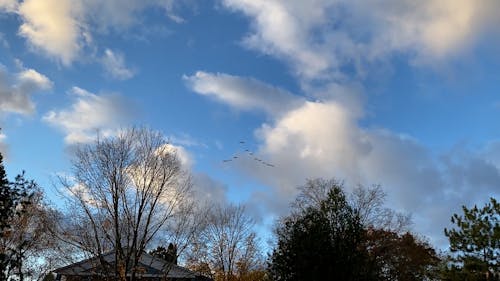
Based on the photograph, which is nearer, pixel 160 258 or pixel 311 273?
pixel 311 273

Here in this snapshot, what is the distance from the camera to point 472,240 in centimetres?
2094

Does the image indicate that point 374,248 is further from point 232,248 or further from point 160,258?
point 160,258

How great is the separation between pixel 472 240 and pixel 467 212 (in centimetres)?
147

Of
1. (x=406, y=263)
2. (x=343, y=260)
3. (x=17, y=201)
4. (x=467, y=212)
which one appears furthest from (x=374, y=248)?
(x=17, y=201)

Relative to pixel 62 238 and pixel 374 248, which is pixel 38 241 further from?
pixel 374 248

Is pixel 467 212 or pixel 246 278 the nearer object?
pixel 467 212

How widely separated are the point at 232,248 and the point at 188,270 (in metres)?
4.93

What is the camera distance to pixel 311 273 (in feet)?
54.4

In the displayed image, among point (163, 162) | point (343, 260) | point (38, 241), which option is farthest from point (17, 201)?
point (343, 260)

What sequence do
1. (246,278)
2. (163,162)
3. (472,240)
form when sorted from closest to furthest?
1. (472,240)
2. (163,162)
3. (246,278)

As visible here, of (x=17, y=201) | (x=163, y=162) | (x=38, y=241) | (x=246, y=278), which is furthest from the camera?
(x=246, y=278)

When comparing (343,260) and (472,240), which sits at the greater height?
(472,240)

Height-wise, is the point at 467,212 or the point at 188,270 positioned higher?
the point at 467,212

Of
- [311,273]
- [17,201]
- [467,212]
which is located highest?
[467,212]
